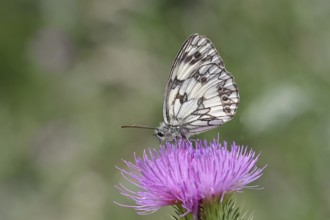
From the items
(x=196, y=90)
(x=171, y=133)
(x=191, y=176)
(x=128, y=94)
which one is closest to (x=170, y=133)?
(x=171, y=133)

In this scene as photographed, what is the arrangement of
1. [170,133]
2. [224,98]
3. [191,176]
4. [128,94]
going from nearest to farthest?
[191,176] < [170,133] < [224,98] < [128,94]

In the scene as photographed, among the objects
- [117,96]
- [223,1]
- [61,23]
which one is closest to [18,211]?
[117,96]

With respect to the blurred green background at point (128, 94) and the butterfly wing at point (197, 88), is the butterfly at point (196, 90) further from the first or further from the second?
the blurred green background at point (128, 94)

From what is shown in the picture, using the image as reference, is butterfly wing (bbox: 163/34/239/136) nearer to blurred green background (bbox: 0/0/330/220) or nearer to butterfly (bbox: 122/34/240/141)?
butterfly (bbox: 122/34/240/141)

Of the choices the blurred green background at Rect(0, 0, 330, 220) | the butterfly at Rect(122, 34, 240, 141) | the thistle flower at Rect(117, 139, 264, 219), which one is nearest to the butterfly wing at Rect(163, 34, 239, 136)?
the butterfly at Rect(122, 34, 240, 141)

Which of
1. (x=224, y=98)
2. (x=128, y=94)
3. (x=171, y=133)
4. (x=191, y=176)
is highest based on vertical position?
(x=128, y=94)

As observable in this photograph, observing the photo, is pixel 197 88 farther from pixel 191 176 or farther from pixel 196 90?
pixel 191 176

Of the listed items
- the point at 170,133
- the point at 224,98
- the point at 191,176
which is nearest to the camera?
the point at 191,176

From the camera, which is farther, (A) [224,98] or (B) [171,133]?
(A) [224,98]
